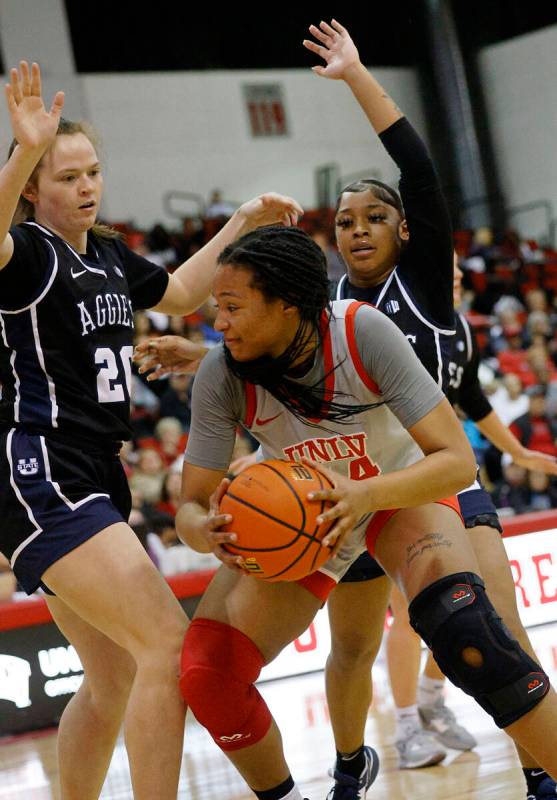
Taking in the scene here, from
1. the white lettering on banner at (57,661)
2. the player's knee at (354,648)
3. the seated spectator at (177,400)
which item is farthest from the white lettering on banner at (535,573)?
the seated spectator at (177,400)

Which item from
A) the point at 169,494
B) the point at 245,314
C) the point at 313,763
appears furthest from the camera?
the point at 169,494

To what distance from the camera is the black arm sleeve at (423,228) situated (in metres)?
3.27

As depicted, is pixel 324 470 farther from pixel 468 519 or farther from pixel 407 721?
pixel 407 721

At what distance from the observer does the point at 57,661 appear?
5891 mm

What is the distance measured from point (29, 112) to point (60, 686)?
12.5ft

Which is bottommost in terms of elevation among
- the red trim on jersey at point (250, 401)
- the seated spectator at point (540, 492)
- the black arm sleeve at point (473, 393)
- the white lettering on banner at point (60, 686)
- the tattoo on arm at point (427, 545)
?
the seated spectator at point (540, 492)

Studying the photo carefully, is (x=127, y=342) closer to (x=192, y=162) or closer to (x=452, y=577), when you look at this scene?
(x=452, y=577)

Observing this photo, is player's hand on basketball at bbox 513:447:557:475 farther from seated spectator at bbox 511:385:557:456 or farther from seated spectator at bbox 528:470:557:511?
seated spectator at bbox 511:385:557:456

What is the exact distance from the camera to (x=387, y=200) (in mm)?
3617

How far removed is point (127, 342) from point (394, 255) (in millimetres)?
994

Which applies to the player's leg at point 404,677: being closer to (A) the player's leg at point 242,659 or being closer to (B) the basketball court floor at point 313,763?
(B) the basketball court floor at point 313,763

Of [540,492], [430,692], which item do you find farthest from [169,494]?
[430,692]

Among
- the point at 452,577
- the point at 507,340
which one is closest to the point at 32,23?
the point at 507,340

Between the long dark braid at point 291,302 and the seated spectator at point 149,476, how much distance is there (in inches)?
220
